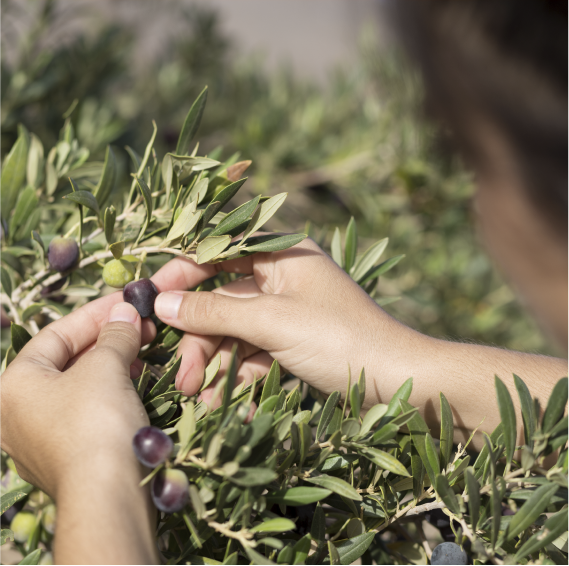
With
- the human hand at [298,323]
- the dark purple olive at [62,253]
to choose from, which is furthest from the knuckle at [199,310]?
the dark purple olive at [62,253]

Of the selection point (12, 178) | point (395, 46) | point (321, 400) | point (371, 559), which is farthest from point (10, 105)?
point (395, 46)

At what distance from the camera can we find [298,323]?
2.62 ft

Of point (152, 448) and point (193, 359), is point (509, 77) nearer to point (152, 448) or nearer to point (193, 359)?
point (193, 359)

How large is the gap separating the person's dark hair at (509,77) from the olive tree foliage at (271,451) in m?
2.11

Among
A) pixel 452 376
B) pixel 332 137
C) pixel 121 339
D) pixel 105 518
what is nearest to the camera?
pixel 105 518

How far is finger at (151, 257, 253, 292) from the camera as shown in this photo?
904 mm

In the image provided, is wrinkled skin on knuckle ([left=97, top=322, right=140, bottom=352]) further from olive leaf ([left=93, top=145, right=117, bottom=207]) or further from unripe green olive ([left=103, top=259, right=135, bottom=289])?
olive leaf ([left=93, top=145, right=117, bottom=207])

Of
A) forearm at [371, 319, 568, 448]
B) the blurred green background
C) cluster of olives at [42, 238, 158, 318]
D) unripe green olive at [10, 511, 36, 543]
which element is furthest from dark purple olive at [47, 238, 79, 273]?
the blurred green background

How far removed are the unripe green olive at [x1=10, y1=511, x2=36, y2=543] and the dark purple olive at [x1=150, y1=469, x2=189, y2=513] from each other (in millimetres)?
421

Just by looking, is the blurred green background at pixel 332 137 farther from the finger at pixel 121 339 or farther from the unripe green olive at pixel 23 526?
the unripe green olive at pixel 23 526

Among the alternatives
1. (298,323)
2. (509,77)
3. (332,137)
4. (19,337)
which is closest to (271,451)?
(298,323)

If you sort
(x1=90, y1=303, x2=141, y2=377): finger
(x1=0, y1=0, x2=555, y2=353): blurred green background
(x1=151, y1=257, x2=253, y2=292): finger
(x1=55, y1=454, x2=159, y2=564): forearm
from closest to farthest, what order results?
(x1=55, y1=454, x2=159, y2=564): forearm, (x1=90, y1=303, x2=141, y2=377): finger, (x1=151, y1=257, x2=253, y2=292): finger, (x1=0, y1=0, x2=555, y2=353): blurred green background

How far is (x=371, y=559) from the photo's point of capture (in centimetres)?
79

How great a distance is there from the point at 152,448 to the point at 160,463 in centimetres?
2
